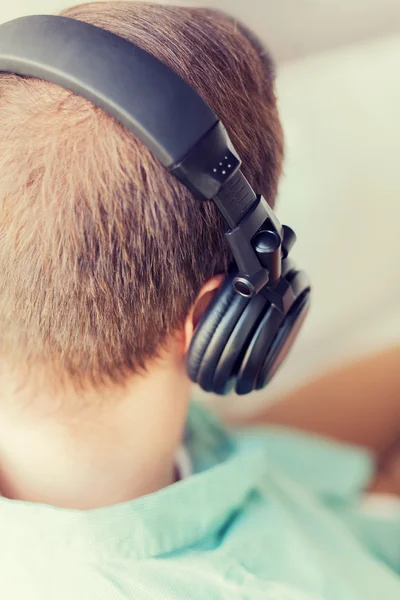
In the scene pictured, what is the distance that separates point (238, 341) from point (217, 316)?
0.03 meters

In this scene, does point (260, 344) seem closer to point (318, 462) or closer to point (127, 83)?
point (127, 83)

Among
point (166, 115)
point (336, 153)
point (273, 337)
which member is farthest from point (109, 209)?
point (336, 153)

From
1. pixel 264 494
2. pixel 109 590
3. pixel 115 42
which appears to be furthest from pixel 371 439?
pixel 115 42

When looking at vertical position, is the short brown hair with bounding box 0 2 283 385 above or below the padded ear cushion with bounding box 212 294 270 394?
above

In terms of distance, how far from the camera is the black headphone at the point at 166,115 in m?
0.42

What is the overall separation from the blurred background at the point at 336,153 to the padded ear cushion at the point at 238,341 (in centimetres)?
52

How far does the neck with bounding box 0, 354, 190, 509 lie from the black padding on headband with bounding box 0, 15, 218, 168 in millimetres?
247

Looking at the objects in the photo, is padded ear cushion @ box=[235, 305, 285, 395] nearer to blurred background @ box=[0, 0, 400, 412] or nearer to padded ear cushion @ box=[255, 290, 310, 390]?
padded ear cushion @ box=[255, 290, 310, 390]

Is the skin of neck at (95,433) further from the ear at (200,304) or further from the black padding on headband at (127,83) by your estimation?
the black padding on headband at (127,83)

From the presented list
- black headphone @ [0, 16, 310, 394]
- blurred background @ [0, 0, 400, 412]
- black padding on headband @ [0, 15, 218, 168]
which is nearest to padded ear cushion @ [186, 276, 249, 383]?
black headphone @ [0, 16, 310, 394]

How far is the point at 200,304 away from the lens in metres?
0.57

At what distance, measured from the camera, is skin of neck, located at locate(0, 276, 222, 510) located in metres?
0.57

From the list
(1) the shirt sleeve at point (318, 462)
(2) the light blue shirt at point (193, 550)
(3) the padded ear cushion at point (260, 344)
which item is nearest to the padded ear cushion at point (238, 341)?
(3) the padded ear cushion at point (260, 344)

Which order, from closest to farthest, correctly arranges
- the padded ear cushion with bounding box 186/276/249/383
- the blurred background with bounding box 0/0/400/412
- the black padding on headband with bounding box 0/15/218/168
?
the black padding on headband with bounding box 0/15/218/168, the padded ear cushion with bounding box 186/276/249/383, the blurred background with bounding box 0/0/400/412
